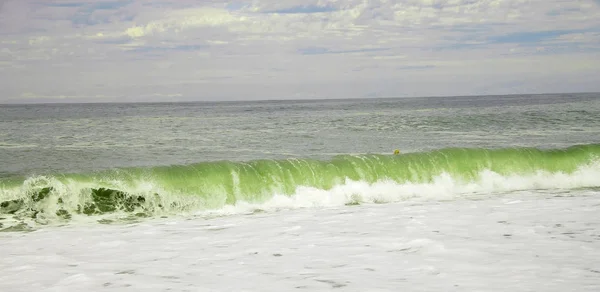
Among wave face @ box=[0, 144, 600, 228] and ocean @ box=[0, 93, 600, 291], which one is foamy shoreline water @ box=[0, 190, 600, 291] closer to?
ocean @ box=[0, 93, 600, 291]

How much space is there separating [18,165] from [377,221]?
13829 millimetres

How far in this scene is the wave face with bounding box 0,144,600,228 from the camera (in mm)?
13805

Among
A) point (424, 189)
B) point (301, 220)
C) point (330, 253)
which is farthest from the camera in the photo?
point (424, 189)

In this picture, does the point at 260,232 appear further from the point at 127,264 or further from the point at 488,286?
the point at 488,286

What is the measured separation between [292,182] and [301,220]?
4.82 metres

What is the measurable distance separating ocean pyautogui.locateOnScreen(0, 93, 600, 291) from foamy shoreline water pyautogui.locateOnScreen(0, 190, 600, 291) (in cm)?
3

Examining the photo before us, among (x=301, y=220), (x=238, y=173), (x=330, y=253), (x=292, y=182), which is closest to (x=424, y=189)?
(x=292, y=182)

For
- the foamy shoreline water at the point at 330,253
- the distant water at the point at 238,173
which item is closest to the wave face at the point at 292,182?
the distant water at the point at 238,173

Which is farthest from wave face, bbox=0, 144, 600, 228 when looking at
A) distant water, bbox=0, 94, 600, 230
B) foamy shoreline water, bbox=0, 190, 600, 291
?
foamy shoreline water, bbox=0, 190, 600, 291

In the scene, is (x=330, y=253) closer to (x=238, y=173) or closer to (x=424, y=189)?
(x=238, y=173)

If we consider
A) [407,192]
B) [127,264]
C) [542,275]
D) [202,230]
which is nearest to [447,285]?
[542,275]

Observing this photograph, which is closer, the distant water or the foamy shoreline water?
the foamy shoreline water

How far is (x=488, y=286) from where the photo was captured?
6031mm

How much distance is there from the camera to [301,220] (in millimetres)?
11031
